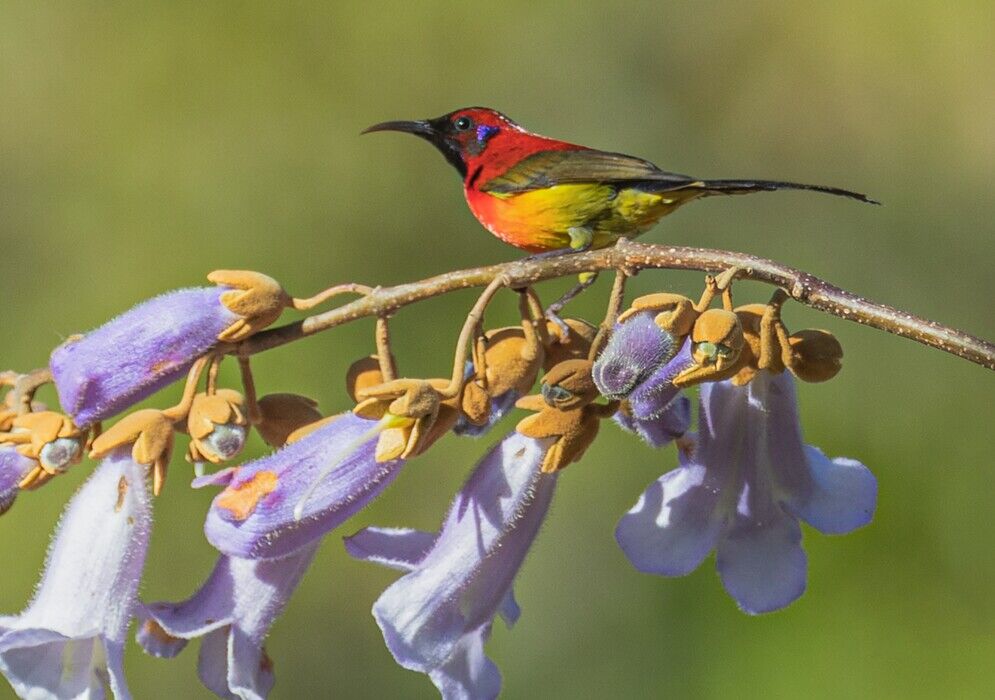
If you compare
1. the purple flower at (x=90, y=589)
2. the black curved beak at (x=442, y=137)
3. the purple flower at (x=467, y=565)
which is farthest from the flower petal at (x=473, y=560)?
the black curved beak at (x=442, y=137)

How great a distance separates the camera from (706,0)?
19.2 feet

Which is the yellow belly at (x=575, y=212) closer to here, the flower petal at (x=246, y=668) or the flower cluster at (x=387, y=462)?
the flower cluster at (x=387, y=462)

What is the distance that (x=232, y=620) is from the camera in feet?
6.73

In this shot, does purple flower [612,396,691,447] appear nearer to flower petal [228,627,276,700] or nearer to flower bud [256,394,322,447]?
flower bud [256,394,322,447]

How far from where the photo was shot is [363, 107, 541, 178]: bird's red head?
9.33 ft

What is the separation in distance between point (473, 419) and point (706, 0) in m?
4.22

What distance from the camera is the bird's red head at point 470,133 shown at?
2.84 meters

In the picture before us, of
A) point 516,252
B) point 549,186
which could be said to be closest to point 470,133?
point 549,186

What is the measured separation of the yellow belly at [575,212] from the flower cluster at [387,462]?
1.56 ft

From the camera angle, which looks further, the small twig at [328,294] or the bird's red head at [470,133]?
the bird's red head at [470,133]

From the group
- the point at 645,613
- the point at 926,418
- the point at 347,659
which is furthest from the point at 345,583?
the point at 926,418

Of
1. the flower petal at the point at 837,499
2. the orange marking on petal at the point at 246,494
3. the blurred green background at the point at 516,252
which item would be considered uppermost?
the orange marking on petal at the point at 246,494

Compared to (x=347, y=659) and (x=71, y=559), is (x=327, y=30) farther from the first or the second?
(x=71, y=559)

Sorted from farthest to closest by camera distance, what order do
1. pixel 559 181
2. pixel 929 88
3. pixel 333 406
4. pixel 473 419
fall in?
1. pixel 929 88
2. pixel 333 406
3. pixel 559 181
4. pixel 473 419
